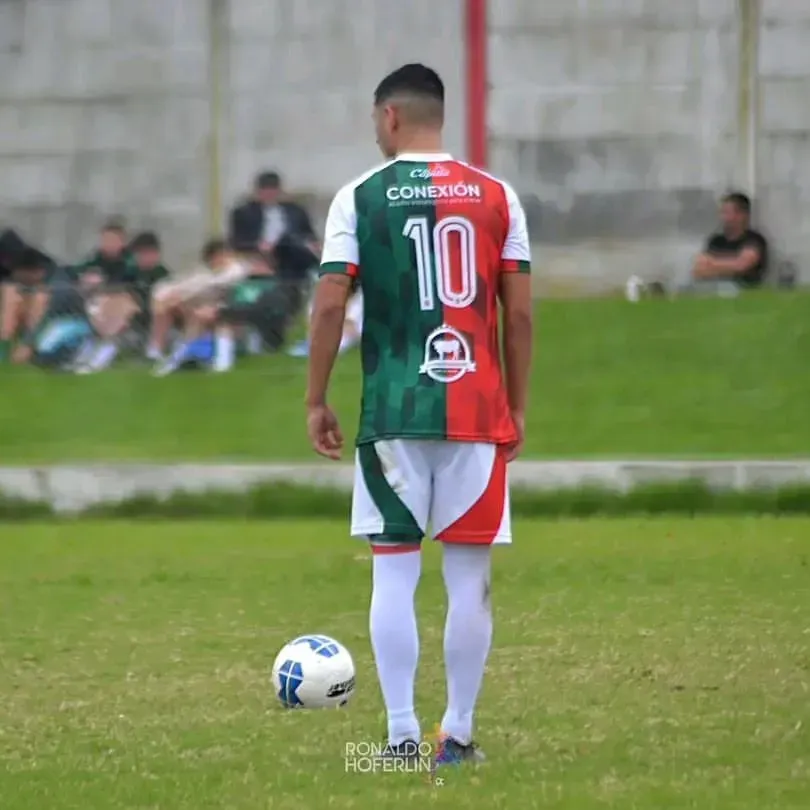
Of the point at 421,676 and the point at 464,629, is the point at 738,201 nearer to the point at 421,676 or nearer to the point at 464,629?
the point at 421,676

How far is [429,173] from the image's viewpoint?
655cm

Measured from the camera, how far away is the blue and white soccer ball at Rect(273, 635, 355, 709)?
303 inches

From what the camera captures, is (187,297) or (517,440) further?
(187,297)

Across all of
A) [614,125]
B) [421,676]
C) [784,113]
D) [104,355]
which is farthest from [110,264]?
[421,676]

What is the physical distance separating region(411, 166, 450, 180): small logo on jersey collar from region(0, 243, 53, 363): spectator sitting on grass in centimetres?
1377

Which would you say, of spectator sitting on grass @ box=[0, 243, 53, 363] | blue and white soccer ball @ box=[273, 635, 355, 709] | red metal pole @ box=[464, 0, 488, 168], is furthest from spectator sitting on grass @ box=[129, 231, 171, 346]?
blue and white soccer ball @ box=[273, 635, 355, 709]

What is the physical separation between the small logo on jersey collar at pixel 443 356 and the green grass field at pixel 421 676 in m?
1.18

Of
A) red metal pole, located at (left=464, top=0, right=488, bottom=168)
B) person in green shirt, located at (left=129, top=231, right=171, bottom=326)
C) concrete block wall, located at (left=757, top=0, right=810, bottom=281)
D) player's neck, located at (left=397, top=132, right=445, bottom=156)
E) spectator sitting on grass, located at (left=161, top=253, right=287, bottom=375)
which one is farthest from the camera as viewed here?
red metal pole, located at (left=464, top=0, right=488, bottom=168)

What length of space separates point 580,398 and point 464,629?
12.0 meters

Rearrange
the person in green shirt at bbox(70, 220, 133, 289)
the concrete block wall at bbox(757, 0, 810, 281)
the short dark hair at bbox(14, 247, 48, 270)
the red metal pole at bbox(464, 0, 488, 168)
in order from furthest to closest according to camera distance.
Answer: the red metal pole at bbox(464, 0, 488, 168) → the concrete block wall at bbox(757, 0, 810, 281) → the short dark hair at bbox(14, 247, 48, 270) → the person in green shirt at bbox(70, 220, 133, 289)

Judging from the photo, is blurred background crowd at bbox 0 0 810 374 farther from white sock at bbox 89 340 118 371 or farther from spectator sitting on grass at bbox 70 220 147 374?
white sock at bbox 89 340 118 371

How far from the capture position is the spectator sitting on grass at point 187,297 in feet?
64.1

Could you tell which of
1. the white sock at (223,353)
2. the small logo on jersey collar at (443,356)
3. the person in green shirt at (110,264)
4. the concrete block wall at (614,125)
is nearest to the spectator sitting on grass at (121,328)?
the person in green shirt at (110,264)

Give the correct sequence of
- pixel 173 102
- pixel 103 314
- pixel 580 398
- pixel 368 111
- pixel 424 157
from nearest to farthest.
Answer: pixel 424 157
pixel 580 398
pixel 103 314
pixel 368 111
pixel 173 102
